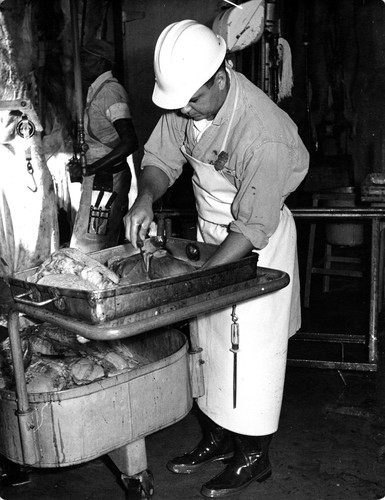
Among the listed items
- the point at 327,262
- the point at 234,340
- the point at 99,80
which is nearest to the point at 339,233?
the point at 327,262

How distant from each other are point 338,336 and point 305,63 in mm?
5100

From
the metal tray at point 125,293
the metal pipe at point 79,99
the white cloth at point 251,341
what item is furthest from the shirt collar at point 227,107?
the metal pipe at point 79,99

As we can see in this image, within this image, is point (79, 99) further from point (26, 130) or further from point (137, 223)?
point (137, 223)

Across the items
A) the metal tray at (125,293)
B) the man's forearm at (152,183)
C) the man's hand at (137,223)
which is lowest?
the metal tray at (125,293)

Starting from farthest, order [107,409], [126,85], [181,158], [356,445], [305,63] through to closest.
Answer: [305,63], [126,85], [356,445], [181,158], [107,409]

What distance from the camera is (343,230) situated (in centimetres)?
540

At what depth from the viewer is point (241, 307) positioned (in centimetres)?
270

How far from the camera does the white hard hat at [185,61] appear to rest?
87.5 inches

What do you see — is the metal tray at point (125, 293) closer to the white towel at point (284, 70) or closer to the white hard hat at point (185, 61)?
the white hard hat at point (185, 61)

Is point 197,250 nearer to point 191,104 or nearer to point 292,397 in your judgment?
point 191,104

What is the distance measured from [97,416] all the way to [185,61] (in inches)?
55.5

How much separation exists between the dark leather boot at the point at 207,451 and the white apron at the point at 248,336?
0.19 m

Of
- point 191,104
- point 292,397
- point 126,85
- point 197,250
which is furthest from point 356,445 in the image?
point 126,85

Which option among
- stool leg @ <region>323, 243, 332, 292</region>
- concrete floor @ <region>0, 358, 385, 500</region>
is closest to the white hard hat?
concrete floor @ <region>0, 358, 385, 500</region>
